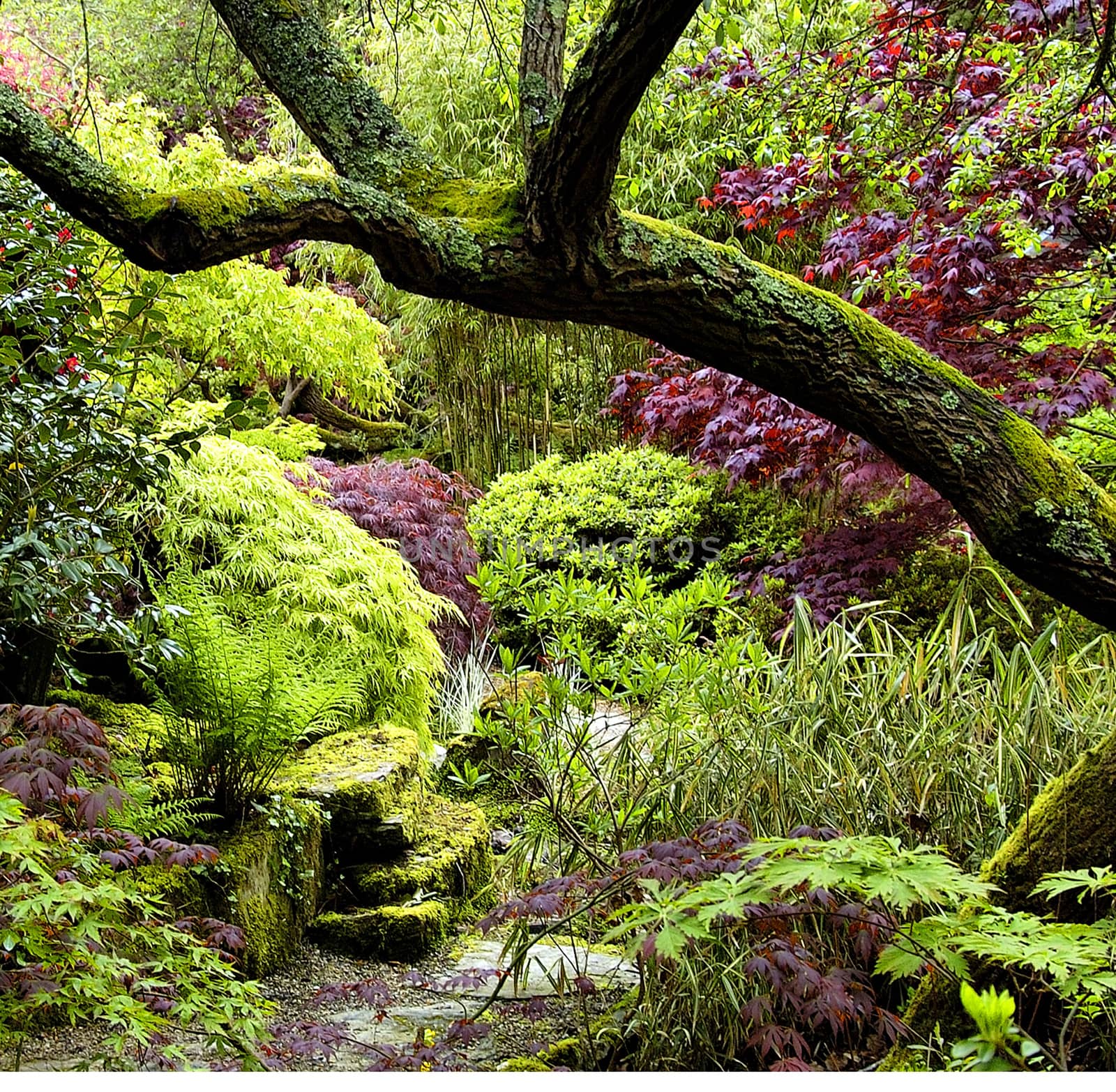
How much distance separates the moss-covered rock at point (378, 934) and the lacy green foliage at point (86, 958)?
691mm

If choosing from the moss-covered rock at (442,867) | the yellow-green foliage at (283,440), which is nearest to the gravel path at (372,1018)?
the moss-covered rock at (442,867)

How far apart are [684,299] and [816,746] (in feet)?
3.45

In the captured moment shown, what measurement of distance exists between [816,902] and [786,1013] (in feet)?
0.69

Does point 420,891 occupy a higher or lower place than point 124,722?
lower

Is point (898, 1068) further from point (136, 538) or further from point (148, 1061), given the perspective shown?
point (136, 538)

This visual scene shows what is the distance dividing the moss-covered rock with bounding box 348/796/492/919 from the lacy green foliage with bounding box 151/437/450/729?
453mm

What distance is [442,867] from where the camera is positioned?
2738 mm

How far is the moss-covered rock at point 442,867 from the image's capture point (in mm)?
2600

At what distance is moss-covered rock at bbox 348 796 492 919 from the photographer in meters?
2.60

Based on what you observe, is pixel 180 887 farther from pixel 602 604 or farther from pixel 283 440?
pixel 283 440

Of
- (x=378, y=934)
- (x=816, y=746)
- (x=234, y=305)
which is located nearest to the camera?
Answer: (x=816, y=746)

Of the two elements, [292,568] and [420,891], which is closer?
[420,891]

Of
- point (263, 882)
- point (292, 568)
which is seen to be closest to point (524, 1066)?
point (263, 882)

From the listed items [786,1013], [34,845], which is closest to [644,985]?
[786,1013]
